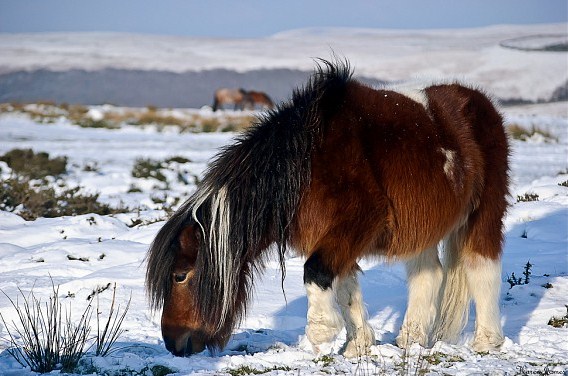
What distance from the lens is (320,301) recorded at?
13.4ft

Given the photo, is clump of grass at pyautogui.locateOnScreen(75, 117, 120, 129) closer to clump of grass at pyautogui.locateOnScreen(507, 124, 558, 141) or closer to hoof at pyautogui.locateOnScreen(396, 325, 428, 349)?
clump of grass at pyautogui.locateOnScreen(507, 124, 558, 141)

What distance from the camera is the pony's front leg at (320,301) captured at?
161 inches

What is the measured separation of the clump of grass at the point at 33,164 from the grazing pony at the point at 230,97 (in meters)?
27.4

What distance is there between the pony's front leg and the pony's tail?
1.43 m

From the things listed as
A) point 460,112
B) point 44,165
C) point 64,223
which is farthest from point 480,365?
point 44,165

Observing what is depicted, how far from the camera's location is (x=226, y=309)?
14.0 feet

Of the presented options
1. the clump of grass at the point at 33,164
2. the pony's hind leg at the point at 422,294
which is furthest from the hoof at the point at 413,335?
the clump of grass at the point at 33,164

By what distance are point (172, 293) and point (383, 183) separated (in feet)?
4.53

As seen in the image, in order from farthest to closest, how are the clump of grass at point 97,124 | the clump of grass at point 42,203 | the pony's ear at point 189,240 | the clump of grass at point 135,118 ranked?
the clump of grass at point 135,118 → the clump of grass at point 97,124 → the clump of grass at point 42,203 → the pony's ear at point 189,240

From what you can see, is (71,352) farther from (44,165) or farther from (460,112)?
(44,165)

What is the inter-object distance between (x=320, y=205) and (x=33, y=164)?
11154 millimetres

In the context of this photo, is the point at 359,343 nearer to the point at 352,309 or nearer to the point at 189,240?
the point at 352,309

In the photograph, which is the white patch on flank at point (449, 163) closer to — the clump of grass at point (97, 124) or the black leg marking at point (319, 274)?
the black leg marking at point (319, 274)

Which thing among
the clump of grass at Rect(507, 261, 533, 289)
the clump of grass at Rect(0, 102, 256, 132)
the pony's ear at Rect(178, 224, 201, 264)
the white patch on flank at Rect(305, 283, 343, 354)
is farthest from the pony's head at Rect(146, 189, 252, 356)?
the clump of grass at Rect(0, 102, 256, 132)
